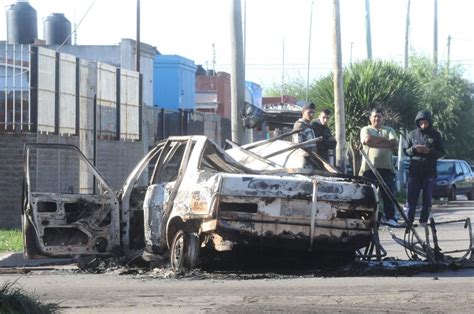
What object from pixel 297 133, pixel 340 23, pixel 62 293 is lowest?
pixel 62 293

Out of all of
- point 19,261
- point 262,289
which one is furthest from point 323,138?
point 262,289

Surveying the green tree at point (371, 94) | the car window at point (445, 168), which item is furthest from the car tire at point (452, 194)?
the green tree at point (371, 94)

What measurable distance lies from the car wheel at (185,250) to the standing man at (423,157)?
4.45m

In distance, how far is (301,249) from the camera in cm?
1054

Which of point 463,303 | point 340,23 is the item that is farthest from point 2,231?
point 463,303

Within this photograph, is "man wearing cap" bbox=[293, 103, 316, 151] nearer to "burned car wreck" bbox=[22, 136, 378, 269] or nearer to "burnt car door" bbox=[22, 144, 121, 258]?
"burned car wreck" bbox=[22, 136, 378, 269]

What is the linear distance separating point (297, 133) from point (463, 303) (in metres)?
5.54

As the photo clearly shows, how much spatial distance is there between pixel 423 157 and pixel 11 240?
636 cm

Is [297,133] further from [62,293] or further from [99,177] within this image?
[62,293]

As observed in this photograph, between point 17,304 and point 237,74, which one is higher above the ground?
point 237,74

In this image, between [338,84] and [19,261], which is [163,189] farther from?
[338,84]

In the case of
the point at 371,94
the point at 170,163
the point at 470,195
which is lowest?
the point at 470,195

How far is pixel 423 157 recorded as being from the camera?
14391mm

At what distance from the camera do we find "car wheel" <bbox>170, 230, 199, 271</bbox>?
34.7 feet
